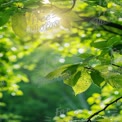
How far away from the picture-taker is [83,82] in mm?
1151

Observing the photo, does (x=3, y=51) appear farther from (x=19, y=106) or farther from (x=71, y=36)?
(x=19, y=106)

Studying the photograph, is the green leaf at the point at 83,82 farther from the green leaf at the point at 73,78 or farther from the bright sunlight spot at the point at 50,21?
the bright sunlight spot at the point at 50,21

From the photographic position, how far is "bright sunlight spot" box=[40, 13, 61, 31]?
104cm

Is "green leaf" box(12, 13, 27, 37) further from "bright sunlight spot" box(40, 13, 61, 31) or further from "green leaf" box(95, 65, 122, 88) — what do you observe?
"green leaf" box(95, 65, 122, 88)

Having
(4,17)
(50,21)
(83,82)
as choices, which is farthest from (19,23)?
(83,82)

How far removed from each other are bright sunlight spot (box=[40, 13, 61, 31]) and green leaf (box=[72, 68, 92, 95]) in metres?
0.17

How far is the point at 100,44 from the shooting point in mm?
1200

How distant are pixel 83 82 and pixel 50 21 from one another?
22 centimetres

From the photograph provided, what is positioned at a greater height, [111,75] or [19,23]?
[19,23]

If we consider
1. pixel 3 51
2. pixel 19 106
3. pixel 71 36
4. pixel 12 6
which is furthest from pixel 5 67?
pixel 19 106

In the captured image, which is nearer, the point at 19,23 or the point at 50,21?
the point at 50,21

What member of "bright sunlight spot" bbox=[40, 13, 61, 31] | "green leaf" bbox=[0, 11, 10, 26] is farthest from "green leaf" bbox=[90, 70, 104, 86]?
Result: "green leaf" bbox=[0, 11, 10, 26]

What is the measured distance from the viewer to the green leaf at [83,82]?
113 centimetres

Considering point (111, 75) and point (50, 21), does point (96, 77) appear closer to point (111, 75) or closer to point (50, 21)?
point (111, 75)
